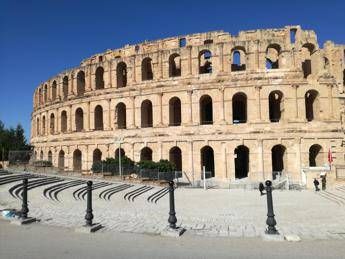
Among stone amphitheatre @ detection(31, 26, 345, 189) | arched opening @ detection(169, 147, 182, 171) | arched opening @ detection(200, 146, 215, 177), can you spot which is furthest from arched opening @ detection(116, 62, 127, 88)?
arched opening @ detection(200, 146, 215, 177)

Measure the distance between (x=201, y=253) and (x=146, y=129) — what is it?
102 feet

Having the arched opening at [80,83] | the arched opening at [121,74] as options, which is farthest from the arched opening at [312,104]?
the arched opening at [80,83]

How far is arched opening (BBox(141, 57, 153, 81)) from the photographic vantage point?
39875 millimetres

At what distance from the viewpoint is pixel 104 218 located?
1112 centimetres

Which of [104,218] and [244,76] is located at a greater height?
[244,76]

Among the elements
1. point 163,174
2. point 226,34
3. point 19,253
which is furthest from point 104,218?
point 226,34

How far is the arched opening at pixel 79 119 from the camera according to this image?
145 ft

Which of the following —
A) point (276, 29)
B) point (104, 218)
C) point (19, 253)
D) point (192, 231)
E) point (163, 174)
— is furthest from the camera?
point (276, 29)

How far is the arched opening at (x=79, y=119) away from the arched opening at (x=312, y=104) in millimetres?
24540

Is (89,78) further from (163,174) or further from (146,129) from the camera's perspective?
(163,174)

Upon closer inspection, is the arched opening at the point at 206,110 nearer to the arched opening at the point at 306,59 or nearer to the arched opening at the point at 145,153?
the arched opening at the point at 145,153

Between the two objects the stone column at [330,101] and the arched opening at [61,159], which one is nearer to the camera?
the stone column at [330,101]

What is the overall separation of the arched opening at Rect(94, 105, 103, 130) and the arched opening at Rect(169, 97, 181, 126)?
837 centimetres

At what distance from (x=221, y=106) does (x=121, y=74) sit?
487 inches
